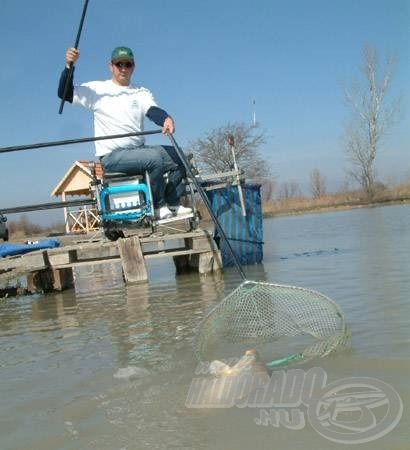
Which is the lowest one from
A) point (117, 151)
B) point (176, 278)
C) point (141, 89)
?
point (176, 278)

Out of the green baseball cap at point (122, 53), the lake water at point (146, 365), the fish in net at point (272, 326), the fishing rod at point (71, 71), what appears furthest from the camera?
the green baseball cap at point (122, 53)

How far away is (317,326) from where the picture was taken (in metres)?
3.49

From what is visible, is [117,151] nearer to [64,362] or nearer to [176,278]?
[176,278]

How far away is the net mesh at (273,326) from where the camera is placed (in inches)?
124

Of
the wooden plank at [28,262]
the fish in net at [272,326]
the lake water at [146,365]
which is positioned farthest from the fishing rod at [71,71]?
the fish in net at [272,326]

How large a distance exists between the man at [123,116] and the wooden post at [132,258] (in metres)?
0.73

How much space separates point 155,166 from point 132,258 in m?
1.22

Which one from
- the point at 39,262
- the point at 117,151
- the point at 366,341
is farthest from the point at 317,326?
the point at 39,262

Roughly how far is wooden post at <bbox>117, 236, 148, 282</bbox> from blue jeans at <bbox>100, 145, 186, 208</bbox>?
1.89 ft

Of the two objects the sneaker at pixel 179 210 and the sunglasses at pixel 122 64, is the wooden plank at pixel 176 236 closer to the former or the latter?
the sneaker at pixel 179 210

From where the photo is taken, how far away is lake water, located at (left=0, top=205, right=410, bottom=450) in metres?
2.24

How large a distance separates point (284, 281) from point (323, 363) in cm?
329

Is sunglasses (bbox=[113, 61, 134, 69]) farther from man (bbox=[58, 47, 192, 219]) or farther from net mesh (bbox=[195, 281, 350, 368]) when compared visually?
net mesh (bbox=[195, 281, 350, 368])

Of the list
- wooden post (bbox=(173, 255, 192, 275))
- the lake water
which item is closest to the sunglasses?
the lake water
